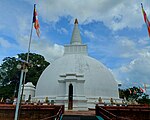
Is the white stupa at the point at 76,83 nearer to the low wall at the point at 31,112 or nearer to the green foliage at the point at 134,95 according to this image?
the low wall at the point at 31,112

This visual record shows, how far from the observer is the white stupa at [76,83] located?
21.8m

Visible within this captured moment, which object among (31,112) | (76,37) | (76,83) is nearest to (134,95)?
(76,37)

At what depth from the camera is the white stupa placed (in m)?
21.8

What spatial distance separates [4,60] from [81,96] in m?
30.1

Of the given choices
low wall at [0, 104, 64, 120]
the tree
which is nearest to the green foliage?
the tree

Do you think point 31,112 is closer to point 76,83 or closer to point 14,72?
point 76,83

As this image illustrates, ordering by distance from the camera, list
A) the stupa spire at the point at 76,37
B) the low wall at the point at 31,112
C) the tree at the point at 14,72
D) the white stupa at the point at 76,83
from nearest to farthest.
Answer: the low wall at the point at 31,112 < the white stupa at the point at 76,83 < the stupa spire at the point at 76,37 < the tree at the point at 14,72

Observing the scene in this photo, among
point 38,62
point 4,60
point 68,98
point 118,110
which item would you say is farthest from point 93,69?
point 4,60

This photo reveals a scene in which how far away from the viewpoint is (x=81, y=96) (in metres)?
21.7

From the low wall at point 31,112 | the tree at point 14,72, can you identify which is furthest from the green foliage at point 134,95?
the low wall at point 31,112

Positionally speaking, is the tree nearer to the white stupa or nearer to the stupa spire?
the stupa spire

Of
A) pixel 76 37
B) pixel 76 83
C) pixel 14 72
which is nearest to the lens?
pixel 76 83

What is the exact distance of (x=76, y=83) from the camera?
22328 mm

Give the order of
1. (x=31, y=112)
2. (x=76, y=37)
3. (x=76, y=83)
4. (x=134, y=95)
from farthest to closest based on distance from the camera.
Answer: (x=134, y=95) < (x=76, y=37) < (x=76, y=83) < (x=31, y=112)
